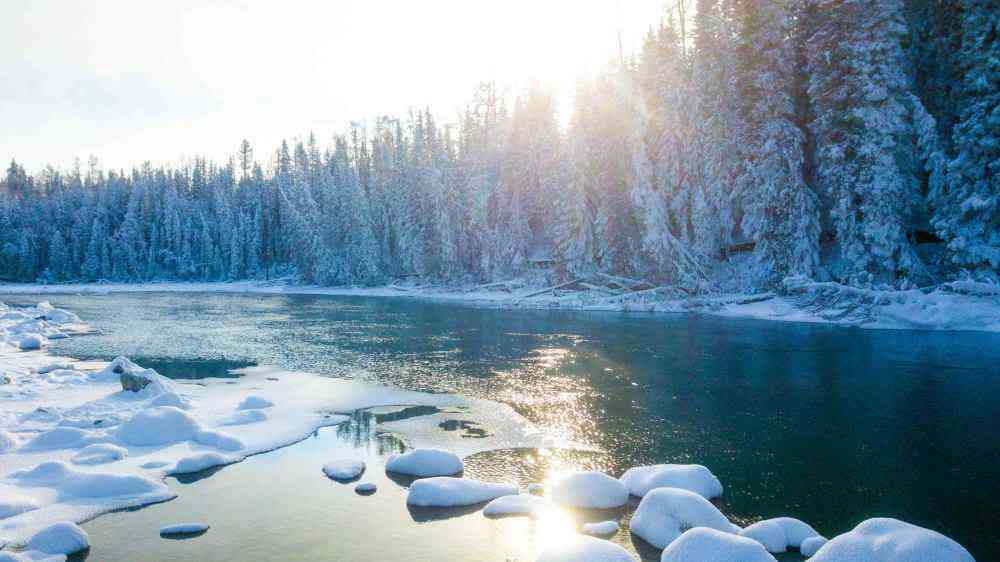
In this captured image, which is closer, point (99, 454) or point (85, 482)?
point (85, 482)

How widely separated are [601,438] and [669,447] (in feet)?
4.45

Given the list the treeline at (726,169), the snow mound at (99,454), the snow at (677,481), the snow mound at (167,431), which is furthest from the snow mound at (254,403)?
the treeline at (726,169)

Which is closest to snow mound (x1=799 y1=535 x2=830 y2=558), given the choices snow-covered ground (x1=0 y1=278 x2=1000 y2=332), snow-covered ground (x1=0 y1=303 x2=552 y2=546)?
snow-covered ground (x1=0 y1=303 x2=552 y2=546)

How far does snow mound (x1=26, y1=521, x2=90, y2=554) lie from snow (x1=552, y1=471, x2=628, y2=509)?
20.7ft

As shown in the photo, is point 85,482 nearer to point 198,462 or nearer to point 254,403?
point 198,462

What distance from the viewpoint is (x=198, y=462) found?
10.3m

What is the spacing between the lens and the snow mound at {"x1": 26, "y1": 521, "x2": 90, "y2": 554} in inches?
284

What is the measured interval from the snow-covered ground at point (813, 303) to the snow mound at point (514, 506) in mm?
24837

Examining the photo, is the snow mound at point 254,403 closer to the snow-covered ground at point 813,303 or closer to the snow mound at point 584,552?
the snow mound at point 584,552

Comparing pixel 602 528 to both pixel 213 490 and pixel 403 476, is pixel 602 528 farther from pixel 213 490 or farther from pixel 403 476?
pixel 213 490

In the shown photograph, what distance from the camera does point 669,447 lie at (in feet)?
37.0

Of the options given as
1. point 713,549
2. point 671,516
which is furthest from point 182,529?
point 713,549

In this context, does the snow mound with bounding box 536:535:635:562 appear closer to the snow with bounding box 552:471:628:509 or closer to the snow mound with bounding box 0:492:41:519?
the snow with bounding box 552:471:628:509

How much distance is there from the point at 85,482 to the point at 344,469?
3.91 metres
